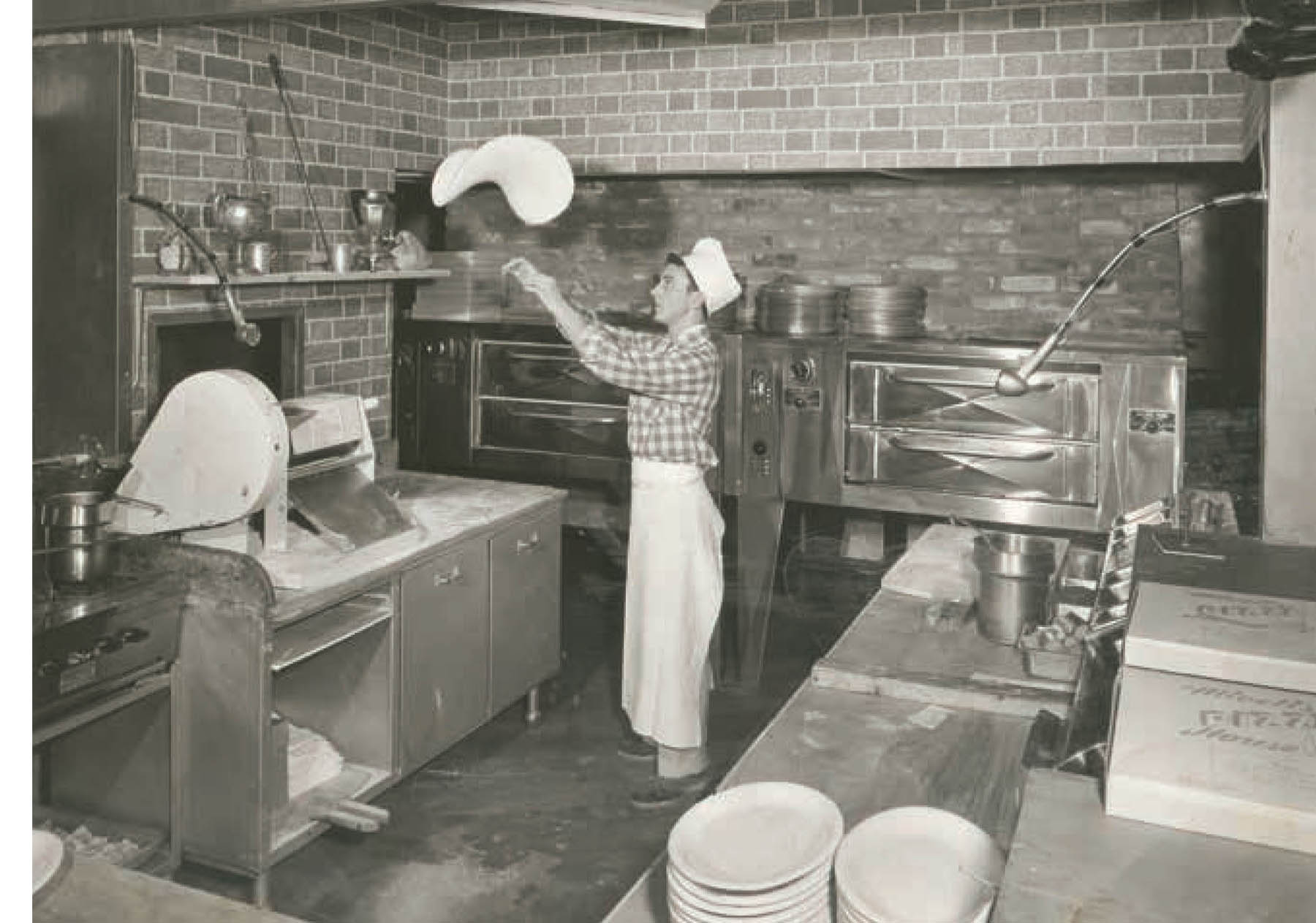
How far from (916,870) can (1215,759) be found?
41cm

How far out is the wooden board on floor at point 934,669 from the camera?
258 cm

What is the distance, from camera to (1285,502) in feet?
7.85

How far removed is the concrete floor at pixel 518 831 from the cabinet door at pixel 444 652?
0.66 ft

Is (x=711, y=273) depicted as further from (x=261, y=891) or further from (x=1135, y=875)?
(x=1135, y=875)

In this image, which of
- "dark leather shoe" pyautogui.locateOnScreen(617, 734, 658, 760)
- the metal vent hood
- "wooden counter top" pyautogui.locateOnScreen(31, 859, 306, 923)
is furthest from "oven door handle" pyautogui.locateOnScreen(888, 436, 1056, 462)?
"wooden counter top" pyautogui.locateOnScreen(31, 859, 306, 923)

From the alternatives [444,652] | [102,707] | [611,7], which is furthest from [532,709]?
[611,7]

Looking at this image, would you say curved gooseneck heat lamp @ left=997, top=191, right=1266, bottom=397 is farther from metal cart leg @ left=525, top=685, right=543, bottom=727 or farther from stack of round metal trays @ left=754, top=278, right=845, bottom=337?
stack of round metal trays @ left=754, top=278, right=845, bottom=337

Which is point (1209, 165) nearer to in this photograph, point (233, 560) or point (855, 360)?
point (855, 360)

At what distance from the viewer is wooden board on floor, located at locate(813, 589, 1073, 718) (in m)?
2.58

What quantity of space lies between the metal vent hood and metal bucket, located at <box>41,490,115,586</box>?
1397 mm

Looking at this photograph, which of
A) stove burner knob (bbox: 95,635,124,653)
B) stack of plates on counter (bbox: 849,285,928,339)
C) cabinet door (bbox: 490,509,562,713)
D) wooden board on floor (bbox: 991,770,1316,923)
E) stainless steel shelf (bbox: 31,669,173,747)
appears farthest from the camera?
stack of plates on counter (bbox: 849,285,928,339)

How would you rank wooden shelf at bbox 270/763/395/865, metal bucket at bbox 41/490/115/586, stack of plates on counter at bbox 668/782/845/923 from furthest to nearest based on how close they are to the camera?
wooden shelf at bbox 270/763/395/865 → metal bucket at bbox 41/490/115/586 → stack of plates on counter at bbox 668/782/845/923

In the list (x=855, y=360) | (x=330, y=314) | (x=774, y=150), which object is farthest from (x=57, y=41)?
(x=855, y=360)

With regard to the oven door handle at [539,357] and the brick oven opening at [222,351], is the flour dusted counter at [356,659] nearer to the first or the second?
the brick oven opening at [222,351]
